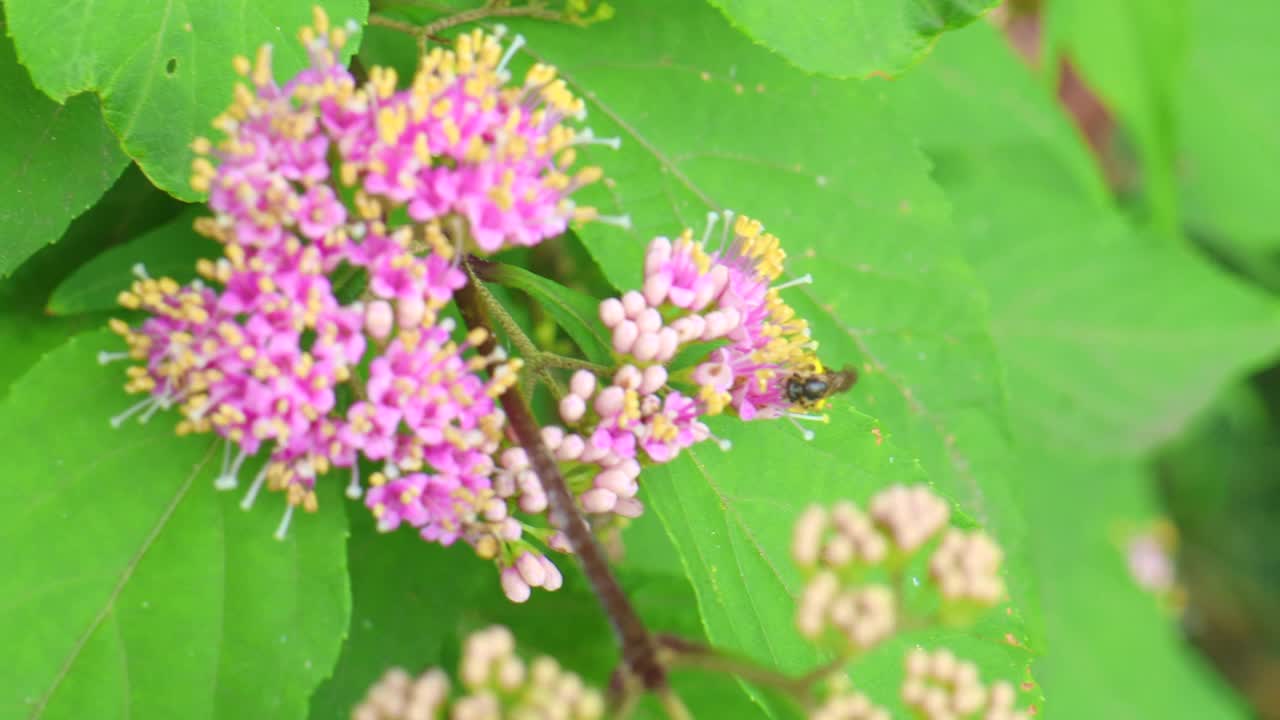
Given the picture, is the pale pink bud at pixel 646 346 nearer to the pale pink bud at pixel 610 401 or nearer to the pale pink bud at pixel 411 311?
the pale pink bud at pixel 610 401

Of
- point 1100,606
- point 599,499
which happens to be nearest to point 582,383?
point 599,499

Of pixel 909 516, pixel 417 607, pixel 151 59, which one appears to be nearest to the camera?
pixel 909 516

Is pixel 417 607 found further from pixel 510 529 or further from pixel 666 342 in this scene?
pixel 666 342

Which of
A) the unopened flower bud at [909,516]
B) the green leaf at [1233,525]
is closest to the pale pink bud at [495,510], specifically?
the unopened flower bud at [909,516]

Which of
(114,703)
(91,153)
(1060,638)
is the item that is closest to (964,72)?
(1060,638)

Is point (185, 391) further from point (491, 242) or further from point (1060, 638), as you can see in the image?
point (1060, 638)
